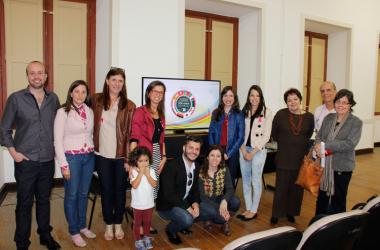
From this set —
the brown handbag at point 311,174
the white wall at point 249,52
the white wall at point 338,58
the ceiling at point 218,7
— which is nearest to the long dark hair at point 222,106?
the brown handbag at point 311,174

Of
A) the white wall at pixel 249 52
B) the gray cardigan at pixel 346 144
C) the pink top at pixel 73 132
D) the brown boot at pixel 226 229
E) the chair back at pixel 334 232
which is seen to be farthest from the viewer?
the white wall at pixel 249 52

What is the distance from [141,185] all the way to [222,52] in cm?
370

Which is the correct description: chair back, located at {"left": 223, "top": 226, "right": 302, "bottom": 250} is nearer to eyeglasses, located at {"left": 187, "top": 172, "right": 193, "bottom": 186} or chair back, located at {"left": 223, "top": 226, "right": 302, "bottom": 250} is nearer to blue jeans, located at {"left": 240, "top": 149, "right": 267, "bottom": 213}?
eyeglasses, located at {"left": 187, "top": 172, "right": 193, "bottom": 186}

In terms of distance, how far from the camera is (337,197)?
280 centimetres

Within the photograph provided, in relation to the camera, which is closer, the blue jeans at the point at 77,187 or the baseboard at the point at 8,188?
the blue jeans at the point at 77,187

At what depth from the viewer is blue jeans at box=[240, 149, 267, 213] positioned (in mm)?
3248

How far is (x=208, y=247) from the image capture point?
2.69 m

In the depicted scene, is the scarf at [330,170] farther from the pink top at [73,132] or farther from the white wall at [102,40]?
the white wall at [102,40]

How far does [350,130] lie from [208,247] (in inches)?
60.5

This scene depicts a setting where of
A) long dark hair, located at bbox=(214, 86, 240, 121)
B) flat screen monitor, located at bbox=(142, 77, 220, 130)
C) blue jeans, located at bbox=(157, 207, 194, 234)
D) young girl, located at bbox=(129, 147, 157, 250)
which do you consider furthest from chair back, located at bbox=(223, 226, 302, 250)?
flat screen monitor, located at bbox=(142, 77, 220, 130)

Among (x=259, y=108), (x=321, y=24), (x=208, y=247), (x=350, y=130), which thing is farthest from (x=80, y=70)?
(x=321, y=24)

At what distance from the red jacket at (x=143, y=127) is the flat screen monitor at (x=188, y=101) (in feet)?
4.20

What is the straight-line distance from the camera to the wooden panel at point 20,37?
398 cm

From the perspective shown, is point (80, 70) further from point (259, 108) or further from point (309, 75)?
point (309, 75)
